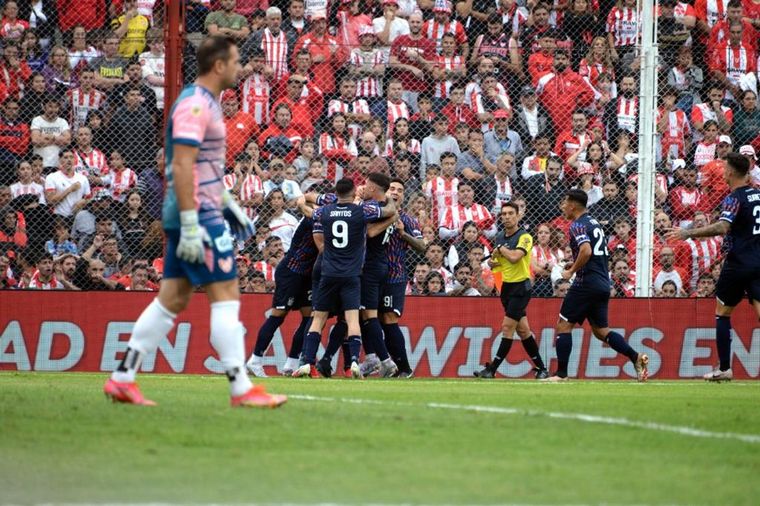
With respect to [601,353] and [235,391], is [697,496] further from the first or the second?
[601,353]

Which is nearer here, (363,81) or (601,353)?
(601,353)

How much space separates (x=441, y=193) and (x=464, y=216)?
453 millimetres

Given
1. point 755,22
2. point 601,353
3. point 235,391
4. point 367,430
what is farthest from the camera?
point 755,22

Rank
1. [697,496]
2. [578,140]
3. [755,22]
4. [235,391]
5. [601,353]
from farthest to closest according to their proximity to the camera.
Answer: [755,22] → [578,140] → [601,353] → [235,391] → [697,496]

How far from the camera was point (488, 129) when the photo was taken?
59.7 feet

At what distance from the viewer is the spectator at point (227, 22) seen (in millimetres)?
18594

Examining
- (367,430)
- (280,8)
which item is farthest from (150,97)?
(367,430)

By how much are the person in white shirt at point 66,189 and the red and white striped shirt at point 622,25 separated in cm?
791

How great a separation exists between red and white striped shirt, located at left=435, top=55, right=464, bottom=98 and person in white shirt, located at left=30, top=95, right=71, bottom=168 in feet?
17.6

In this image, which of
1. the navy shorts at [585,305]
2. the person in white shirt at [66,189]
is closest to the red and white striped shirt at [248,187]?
the person in white shirt at [66,189]

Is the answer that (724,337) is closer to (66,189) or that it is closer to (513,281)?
(513,281)

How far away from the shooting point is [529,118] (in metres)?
18.3

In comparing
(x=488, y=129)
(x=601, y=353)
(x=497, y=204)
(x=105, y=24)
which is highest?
(x=105, y=24)

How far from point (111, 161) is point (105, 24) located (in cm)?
238
